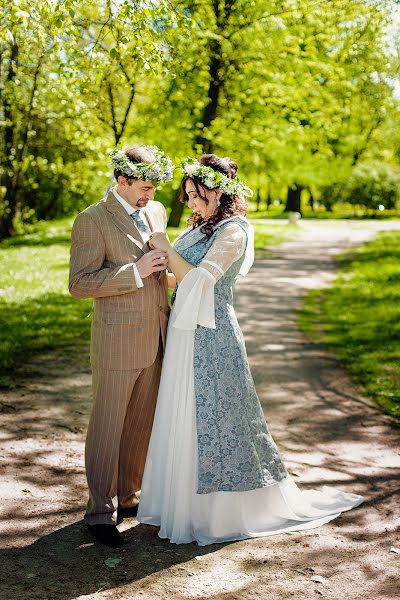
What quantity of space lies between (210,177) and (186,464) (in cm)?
164

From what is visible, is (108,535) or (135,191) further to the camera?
A: (135,191)

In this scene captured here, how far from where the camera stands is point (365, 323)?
1106cm

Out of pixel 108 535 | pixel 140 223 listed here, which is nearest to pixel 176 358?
pixel 140 223

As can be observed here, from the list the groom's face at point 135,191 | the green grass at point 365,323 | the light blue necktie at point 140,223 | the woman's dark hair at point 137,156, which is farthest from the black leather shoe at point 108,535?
the green grass at point 365,323

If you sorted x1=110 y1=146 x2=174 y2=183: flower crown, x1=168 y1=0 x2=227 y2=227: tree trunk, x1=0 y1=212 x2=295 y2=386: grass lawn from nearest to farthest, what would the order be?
x1=110 y1=146 x2=174 y2=183: flower crown → x1=0 y1=212 x2=295 y2=386: grass lawn → x1=168 y1=0 x2=227 y2=227: tree trunk

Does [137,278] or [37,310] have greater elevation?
[137,278]

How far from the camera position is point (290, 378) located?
7953 mm

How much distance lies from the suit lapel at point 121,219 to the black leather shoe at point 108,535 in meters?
1.62

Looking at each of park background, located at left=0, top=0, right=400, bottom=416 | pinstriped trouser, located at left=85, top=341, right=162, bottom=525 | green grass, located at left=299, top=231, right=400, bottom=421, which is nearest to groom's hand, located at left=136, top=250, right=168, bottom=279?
pinstriped trouser, located at left=85, top=341, right=162, bottom=525

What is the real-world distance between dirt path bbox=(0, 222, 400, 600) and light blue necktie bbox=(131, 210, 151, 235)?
1.76 meters

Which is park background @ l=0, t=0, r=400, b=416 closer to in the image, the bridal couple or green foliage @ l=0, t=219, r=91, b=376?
green foliage @ l=0, t=219, r=91, b=376

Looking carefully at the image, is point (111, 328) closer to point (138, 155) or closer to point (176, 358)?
point (176, 358)

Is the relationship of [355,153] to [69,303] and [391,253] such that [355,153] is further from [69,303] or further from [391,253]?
[69,303]

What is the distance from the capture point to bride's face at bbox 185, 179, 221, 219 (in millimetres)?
4309
